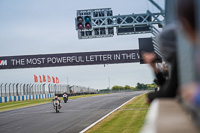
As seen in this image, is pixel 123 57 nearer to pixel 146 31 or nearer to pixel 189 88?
pixel 146 31

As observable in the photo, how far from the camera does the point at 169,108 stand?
152 centimetres

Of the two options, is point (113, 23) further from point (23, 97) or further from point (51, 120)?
point (23, 97)

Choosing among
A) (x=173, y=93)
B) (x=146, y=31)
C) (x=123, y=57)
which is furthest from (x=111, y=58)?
(x=173, y=93)

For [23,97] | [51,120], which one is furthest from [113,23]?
[23,97]

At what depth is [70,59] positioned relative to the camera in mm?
38719

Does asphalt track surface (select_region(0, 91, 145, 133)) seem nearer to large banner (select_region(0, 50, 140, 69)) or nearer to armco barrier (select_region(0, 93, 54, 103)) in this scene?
large banner (select_region(0, 50, 140, 69))

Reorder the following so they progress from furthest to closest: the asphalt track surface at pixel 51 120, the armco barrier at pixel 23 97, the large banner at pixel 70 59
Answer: the armco barrier at pixel 23 97
the large banner at pixel 70 59
the asphalt track surface at pixel 51 120

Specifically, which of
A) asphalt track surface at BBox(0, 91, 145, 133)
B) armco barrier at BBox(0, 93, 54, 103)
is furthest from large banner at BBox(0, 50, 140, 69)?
asphalt track surface at BBox(0, 91, 145, 133)

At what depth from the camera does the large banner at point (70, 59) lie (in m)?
38.1

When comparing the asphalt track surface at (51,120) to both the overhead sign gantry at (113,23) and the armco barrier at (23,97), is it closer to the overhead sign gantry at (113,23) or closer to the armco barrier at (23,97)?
the overhead sign gantry at (113,23)

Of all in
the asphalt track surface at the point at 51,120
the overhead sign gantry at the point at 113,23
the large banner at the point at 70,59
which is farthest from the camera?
the large banner at the point at 70,59

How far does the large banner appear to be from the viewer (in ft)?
125

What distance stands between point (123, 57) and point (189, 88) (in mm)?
37378

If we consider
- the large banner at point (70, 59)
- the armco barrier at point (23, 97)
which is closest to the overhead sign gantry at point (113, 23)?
the large banner at point (70, 59)
